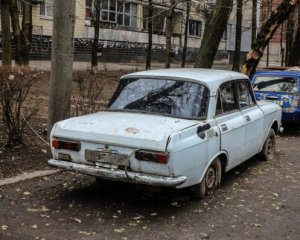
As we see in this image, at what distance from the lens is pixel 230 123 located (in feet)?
21.6

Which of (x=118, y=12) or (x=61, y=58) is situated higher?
(x=118, y=12)

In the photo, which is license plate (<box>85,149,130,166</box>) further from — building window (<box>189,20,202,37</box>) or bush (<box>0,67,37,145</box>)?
building window (<box>189,20,202,37</box>)

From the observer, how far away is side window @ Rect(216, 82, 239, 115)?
6574 millimetres

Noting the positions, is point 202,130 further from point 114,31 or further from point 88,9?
point 114,31

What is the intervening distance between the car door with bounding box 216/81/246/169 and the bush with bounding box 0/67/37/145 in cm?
273

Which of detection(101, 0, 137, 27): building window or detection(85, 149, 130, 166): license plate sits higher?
detection(101, 0, 137, 27): building window

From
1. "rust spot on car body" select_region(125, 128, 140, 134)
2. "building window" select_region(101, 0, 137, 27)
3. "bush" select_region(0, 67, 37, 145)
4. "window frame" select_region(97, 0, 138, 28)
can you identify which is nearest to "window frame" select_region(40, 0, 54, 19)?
"window frame" select_region(97, 0, 138, 28)

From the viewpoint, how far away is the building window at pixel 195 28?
51.4m

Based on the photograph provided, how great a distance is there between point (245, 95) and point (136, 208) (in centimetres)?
289

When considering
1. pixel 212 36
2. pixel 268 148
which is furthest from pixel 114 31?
pixel 268 148

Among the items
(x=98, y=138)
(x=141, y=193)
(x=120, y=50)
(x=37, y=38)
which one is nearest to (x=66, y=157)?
(x=98, y=138)

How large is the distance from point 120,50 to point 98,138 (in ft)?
109

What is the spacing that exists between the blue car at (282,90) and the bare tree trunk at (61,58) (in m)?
5.37

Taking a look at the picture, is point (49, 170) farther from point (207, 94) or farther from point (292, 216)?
point (292, 216)
